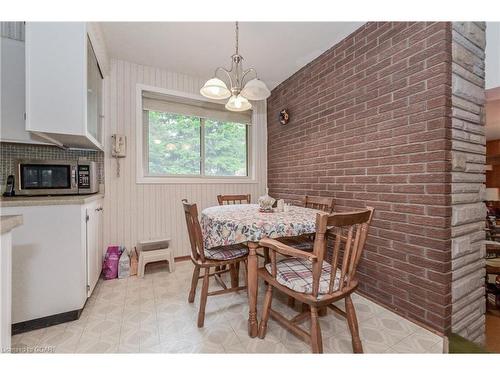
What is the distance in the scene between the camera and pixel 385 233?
181cm

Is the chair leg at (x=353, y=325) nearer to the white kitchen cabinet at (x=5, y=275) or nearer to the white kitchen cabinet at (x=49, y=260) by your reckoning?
the white kitchen cabinet at (x=5, y=275)

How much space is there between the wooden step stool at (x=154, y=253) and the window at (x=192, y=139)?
856mm

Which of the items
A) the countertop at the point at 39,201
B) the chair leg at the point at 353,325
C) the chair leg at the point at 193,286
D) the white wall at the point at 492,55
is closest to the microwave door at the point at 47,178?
the countertop at the point at 39,201

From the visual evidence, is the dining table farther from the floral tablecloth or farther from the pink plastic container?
the pink plastic container

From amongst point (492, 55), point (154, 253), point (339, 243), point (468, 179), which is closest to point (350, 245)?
point (339, 243)

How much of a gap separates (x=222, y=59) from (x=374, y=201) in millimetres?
2287

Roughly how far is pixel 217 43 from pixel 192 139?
4.15 feet

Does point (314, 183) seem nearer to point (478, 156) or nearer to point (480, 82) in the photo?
Result: point (478, 156)

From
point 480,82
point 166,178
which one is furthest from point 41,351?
point 480,82

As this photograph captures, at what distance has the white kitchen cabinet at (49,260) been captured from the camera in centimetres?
144

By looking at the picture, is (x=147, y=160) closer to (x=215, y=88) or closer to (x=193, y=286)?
(x=215, y=88)

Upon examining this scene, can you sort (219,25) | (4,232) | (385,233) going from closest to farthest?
(4,232) → (385,233) → (219,25)

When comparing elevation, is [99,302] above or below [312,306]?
below
